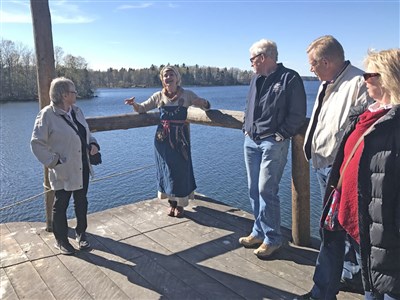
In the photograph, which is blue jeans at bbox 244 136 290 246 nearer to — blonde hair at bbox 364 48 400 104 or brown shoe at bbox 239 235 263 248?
brown shoe at bbox 239 235 263 248

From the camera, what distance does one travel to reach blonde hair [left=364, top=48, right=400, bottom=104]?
1.72 meters

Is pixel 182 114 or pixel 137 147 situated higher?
pixel 182 114

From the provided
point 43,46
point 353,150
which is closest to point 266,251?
point 353,150

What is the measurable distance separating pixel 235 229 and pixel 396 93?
2341mm

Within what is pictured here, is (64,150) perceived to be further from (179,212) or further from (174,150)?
(179,212)

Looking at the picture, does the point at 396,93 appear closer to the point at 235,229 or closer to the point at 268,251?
the point at 268,251

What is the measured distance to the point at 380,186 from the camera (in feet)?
5.66

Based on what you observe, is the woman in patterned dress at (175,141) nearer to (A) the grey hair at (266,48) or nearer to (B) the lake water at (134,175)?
(A) the grey hair at (266,48)

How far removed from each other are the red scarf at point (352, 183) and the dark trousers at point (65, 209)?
2.25m

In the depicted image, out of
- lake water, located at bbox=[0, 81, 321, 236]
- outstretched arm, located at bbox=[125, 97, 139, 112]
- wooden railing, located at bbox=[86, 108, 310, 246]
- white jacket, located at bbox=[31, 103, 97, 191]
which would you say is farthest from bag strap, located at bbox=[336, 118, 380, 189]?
lake water, located at bbox=[0, 81, 321, 236]

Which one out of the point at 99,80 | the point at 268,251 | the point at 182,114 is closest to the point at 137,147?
the point at 182,114

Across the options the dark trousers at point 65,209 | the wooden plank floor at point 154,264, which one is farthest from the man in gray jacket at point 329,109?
the dark trousers at point 65,209

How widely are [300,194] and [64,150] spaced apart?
2.04 meters

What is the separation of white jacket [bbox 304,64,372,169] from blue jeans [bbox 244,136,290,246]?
1.76ft
